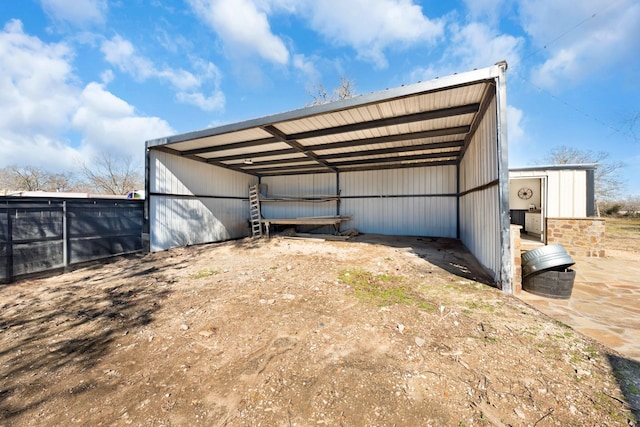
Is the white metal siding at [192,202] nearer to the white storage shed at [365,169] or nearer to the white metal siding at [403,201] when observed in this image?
the white storage shed at [365,169]

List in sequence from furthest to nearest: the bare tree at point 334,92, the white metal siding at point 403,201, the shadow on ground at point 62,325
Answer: the bare tree at point 334,92, the white metal siding at point 403,201, the shadow on ground at point 62,325

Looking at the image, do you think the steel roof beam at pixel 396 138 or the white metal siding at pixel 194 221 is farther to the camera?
the white metal siding at pixel 194 221

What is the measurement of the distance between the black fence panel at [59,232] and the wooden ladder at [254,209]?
4.44 meters

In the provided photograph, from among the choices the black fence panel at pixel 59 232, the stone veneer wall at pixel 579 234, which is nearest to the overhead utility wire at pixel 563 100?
the stone veneer wall at pixel 579 234

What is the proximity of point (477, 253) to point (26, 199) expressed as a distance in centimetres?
958

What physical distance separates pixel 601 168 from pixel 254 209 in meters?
25.1

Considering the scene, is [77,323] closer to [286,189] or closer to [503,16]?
[286,189]

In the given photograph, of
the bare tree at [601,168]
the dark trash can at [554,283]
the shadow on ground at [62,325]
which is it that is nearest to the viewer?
the shadow on ground at [62,325]

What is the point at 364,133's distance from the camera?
5844mm

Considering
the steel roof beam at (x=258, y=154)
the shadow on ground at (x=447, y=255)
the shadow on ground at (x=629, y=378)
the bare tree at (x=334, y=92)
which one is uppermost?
the bare tree at (x=334, y=92)

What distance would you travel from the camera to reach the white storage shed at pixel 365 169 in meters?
3.81

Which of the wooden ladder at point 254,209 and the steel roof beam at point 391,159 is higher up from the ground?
the steel roof beam at point 391,159

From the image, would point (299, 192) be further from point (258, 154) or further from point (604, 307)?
A: point (604, 307)

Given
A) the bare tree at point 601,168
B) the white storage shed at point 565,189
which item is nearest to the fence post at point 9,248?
the white storage shed at point 565,189
